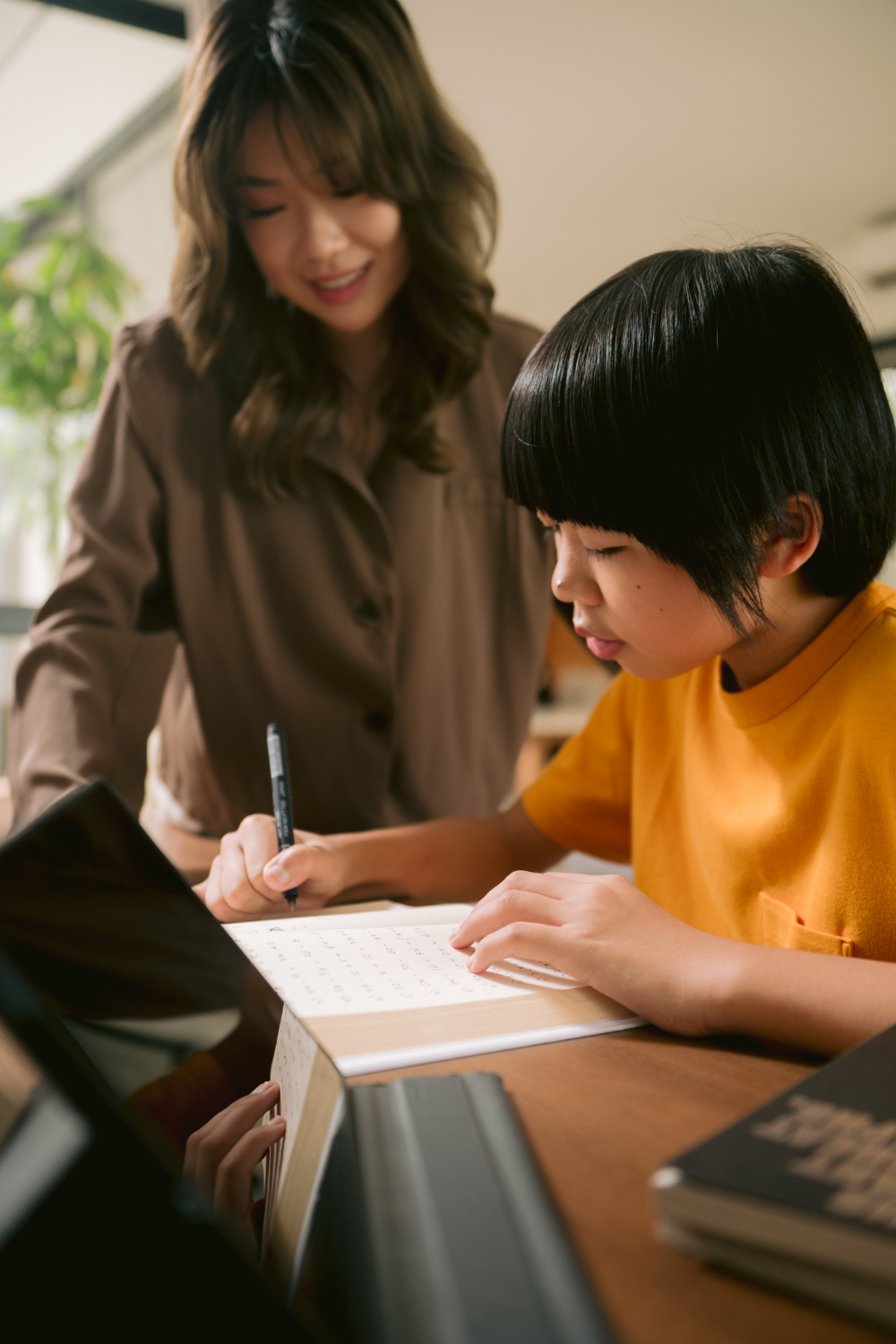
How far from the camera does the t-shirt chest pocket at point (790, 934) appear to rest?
0.58 metres

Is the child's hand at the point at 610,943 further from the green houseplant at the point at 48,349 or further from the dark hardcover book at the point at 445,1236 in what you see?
the green houseplant at the point at 48,349

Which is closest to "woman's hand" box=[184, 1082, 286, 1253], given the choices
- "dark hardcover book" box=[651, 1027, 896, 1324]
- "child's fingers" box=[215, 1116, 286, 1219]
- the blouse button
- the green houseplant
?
"child's fingers" box=[215, 1116, 286, 1219]

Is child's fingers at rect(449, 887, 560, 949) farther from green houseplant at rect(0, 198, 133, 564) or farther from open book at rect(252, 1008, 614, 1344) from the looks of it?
green houseplant at rect(0, 198, 133, 564)

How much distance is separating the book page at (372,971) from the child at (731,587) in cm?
2

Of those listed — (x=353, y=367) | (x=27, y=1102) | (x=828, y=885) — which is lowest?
(x=828, y=885)

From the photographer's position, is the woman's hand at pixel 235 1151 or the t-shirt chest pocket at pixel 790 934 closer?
the woman's hand at pixel 235 1151

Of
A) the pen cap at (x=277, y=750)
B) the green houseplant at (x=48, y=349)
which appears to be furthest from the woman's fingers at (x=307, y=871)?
the green houseplant at (x=48, y=349)

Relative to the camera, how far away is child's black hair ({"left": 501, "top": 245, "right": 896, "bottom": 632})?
57 centimetres

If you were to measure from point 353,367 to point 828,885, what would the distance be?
73 centimetres

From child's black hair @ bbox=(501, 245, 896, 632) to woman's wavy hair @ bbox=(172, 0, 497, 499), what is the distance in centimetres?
38

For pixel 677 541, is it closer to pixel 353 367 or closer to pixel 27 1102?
pixel 27 1102

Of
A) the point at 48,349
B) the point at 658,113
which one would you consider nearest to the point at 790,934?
the point at 658,113

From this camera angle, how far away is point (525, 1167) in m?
0.33

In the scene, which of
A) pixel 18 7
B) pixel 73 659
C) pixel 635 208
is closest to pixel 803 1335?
pixel 73 659
